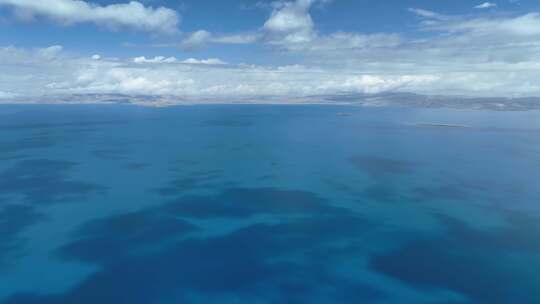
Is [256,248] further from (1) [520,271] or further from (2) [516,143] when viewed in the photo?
(2) [516,143]

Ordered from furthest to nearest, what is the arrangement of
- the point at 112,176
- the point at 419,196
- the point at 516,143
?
1. the point at 516,143
2. the point at 112,176
3. the point at 419,196

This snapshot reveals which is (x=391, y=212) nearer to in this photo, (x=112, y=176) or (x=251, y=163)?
(x=251, y=163)

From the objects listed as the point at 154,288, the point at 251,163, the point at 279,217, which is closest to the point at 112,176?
the point at 251,163

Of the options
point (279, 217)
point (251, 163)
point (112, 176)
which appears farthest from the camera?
point (251, 163)

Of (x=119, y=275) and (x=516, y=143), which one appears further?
(x=516, y=143)

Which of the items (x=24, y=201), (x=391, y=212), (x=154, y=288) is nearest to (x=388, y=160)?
(x=391, y=212)


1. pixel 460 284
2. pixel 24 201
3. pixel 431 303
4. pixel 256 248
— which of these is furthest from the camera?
pixel 24 201
